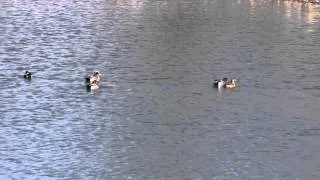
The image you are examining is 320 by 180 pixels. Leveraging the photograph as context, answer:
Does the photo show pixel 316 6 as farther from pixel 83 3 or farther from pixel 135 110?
pixel 135 110

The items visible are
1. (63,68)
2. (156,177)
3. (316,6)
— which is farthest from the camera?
(316,6)

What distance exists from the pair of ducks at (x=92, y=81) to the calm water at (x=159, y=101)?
11.2 inches

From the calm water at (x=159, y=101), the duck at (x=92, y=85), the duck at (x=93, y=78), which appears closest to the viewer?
the calm water at (x=159, y=101)

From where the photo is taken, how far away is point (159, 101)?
73.7ft

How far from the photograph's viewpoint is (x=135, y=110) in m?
21.5

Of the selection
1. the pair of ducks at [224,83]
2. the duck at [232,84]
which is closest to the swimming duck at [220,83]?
the pair of ducks at [224,83]

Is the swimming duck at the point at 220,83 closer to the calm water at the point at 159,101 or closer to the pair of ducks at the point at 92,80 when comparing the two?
the calm water at the point at 159,101

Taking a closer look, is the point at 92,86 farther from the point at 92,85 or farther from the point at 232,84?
the point at 232,84

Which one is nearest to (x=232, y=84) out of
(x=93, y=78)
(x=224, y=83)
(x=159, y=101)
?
(x=224, y=83)

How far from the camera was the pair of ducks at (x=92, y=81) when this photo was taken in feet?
78.0

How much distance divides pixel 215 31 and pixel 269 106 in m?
14.6

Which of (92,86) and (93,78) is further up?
(93,78)

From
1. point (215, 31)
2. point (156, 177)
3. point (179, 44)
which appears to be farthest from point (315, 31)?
point (156, 177)

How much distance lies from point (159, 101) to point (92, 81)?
8.06 ft
